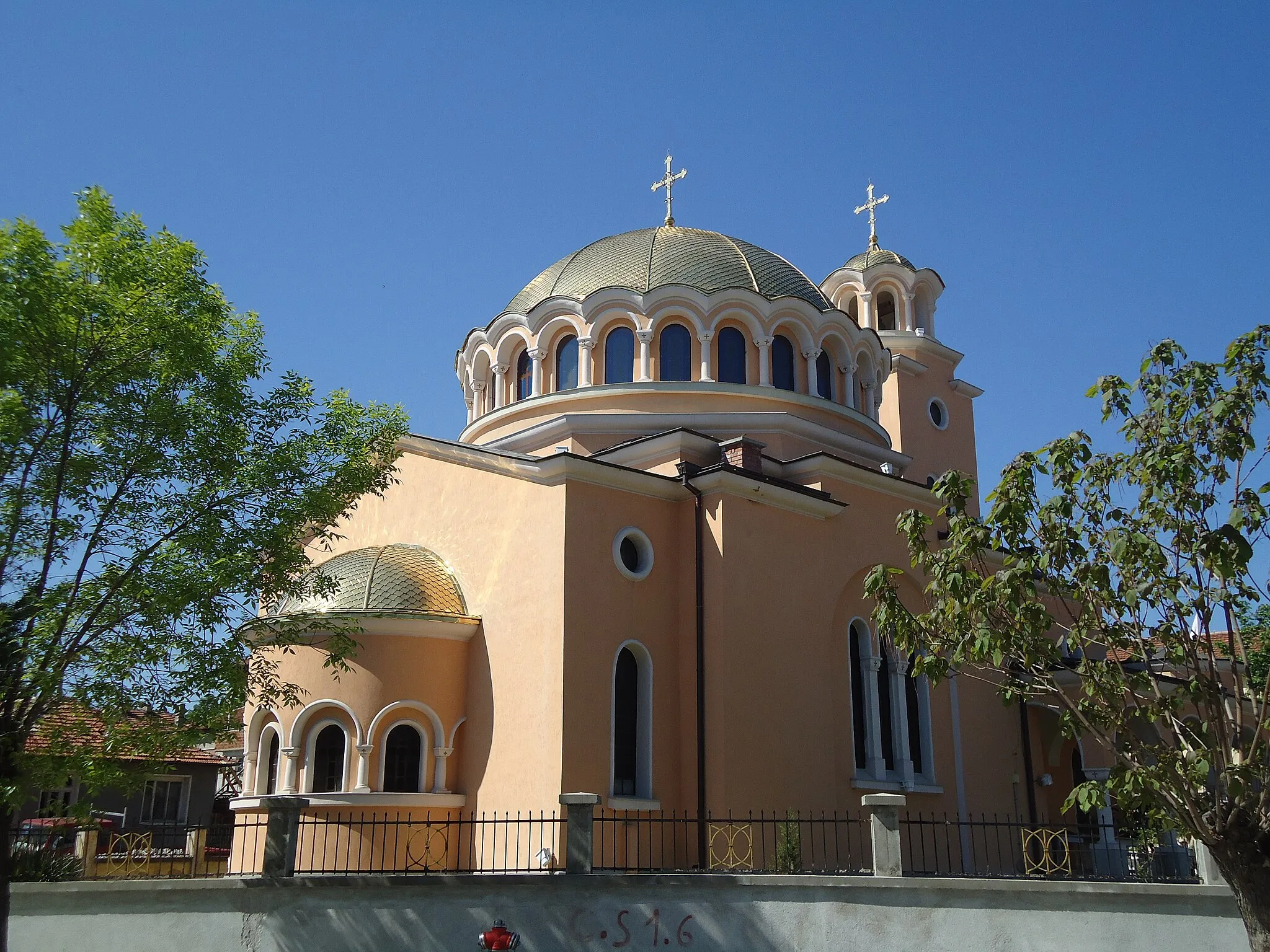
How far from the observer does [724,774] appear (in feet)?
46.1

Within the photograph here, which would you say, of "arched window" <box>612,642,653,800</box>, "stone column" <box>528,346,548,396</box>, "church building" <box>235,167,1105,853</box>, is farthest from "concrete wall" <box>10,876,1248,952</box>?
"stone column" <box>528,346,548,396</box>

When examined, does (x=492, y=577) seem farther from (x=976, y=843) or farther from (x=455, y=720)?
(x=976, y=843)

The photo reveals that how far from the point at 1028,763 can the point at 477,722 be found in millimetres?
9183

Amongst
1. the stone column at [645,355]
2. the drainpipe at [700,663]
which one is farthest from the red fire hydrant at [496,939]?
the stone column at [645,355]

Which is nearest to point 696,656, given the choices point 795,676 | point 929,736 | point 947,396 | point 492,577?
point 795,676

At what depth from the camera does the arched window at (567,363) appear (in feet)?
64.6

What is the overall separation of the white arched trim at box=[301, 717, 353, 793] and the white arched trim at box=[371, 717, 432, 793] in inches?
15.1

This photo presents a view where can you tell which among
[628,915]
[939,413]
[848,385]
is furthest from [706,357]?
[628,915]

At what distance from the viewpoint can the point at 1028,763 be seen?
59.9ft

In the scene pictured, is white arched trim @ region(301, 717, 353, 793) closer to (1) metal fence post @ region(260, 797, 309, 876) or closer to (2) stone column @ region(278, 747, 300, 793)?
(2) stone column @ region(278, 747, 300, 793)

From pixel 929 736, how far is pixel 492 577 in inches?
279

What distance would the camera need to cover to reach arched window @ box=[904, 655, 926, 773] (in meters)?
17.0

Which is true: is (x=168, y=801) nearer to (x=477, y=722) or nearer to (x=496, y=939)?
(x=477, y=722)

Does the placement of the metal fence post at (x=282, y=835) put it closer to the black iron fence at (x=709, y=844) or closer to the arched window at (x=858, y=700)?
the black iron fence at (x=709, y=844)
